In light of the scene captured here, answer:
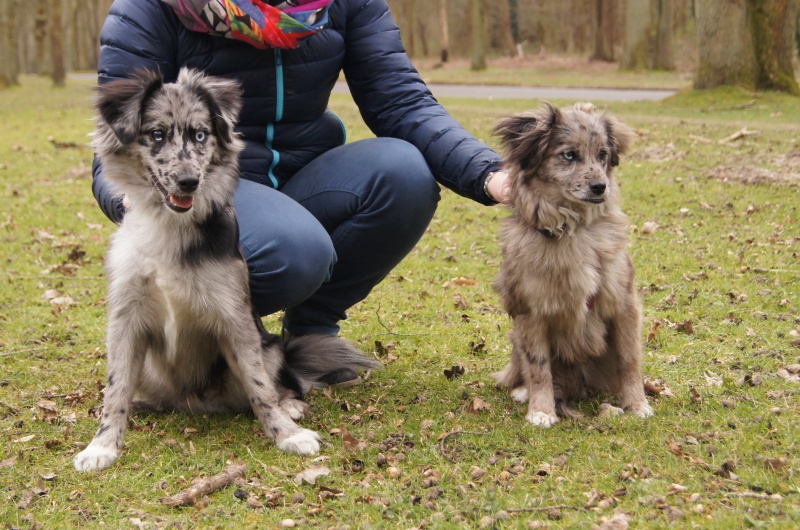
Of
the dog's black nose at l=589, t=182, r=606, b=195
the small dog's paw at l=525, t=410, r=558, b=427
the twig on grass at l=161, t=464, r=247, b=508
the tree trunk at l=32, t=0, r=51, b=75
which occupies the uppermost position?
the tree trunk at l=32, t=0, r=51, b=75

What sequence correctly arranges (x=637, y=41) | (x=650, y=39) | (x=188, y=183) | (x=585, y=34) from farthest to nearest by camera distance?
(x=585, y=34)
(x=650, y=39)
(x=637, y=41)
(x=188, y=183)

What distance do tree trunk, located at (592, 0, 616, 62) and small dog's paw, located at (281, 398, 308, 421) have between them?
90.8 ft

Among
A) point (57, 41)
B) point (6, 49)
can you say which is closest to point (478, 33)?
point (57, 41)

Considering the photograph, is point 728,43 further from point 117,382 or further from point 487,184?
point 117,382

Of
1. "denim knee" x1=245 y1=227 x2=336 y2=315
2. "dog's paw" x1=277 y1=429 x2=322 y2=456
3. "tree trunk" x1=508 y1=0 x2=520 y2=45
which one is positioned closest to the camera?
"dog's paw" x1=277 y1=429 x2=322 y2=456

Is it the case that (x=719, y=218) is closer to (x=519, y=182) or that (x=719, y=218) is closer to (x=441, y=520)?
(x=519, y=182)

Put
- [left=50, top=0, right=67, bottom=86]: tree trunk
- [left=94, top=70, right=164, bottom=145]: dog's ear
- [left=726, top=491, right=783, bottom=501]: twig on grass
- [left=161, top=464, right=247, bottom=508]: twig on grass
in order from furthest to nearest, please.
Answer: [left=50, top=0, right=67, bottom=86]: tree trunk, [left=94, top=70, right=164, bottom=145]: dog's ear, [left=161, top=464, right=247, bottom=508]: twig on grass, [left=726, top=491, right=783, bottom=501]: twig on grass

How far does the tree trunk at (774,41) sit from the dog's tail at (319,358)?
434 inches

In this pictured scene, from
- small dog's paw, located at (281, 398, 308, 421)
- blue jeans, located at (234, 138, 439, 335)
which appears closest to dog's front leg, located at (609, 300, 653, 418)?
blue jeans, located at (234, 138, 439, 335)

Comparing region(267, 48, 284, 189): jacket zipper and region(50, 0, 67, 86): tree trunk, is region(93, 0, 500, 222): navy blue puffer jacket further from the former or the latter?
region(50, 0, 67, 86): tree trunk

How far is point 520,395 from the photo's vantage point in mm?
3934

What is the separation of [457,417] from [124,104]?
6.29ft

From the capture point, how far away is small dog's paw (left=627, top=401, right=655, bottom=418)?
3645mm

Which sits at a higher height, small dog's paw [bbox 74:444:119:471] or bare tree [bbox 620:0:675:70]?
bare tree [bbox 620:0:675:70]
